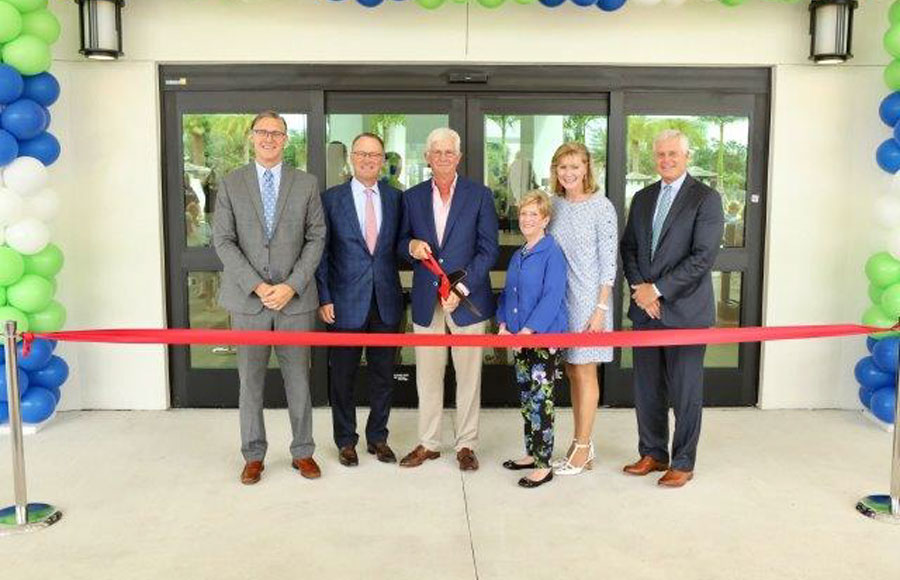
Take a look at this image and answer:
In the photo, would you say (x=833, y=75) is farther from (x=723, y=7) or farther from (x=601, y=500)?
(x=601, y=500)

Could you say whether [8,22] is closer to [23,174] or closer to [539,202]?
[23,174]

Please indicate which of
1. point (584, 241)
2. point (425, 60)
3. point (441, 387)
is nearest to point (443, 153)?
point (584, 241)

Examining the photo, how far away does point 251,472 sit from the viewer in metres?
4.08

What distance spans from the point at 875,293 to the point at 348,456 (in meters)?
3.15

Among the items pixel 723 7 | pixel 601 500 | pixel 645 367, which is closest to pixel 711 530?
pixel 601 500

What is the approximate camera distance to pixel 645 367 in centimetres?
420

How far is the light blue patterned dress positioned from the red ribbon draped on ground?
27 cm

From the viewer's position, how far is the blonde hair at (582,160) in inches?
156

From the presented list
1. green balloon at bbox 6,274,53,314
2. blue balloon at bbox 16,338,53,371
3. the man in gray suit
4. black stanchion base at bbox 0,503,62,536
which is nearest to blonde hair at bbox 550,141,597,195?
the man in gray suit

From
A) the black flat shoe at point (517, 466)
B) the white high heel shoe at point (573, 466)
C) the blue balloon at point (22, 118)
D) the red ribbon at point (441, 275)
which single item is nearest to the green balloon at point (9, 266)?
the blue balloon at point (22, 118)

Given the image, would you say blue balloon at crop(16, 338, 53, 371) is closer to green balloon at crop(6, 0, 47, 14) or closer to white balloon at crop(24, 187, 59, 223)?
white balloon at crop(24, 187, 59, 223)

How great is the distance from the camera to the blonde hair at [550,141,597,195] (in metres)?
3.95

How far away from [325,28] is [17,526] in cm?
320

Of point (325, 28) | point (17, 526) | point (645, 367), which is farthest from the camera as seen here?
point (325, 28)
